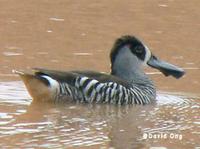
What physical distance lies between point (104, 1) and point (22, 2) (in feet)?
5.82

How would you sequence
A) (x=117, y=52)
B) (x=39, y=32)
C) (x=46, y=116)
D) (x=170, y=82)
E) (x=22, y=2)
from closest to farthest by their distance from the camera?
(x=46, y=116)
(x=117, y=52)
(x=170, y=82)
(x=39, y=32)
(x=22, y=2)

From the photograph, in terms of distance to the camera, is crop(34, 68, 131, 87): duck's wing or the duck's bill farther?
the duck's bill

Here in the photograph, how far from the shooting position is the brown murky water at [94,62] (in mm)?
11180

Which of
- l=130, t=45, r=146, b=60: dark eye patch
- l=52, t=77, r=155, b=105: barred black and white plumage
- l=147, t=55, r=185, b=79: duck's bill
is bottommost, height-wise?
l=52, t=77, r=155, b=105: barred black and white plumage

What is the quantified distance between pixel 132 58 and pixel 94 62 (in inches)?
64.6

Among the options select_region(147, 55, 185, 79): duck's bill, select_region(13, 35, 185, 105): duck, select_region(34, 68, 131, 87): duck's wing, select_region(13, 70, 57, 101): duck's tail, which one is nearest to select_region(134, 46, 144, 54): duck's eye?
select_region(13, 35, 185, 105): duck

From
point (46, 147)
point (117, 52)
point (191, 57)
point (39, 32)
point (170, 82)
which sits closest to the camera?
point (46, 147)

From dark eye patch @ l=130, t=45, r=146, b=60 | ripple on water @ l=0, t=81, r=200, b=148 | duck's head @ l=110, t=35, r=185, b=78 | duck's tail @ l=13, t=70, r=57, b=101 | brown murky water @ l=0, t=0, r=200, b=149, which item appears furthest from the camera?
dark eye patch @ l=130, t=45, r=146, b=60

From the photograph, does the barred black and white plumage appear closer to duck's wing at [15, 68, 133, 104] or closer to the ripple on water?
duck's wing at [15, 68, 133, 104]

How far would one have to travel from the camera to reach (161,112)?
509 inches

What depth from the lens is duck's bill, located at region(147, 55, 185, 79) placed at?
13906mm

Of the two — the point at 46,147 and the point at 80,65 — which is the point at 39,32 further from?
the point at 46,147

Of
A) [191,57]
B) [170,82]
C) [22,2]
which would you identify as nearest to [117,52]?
[170,82]

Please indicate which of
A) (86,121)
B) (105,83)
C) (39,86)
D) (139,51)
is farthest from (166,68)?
Answer: (86,121)
